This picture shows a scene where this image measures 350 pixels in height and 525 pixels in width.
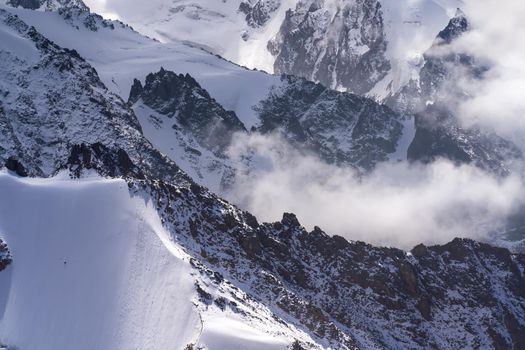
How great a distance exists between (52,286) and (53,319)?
370 inches

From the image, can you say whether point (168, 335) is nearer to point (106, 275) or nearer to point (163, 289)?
point (163, 289)

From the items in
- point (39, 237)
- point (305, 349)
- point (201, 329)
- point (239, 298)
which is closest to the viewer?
point (201, 329)

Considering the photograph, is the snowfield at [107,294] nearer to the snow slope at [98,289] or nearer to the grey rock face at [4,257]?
the snow slope at [98,289]

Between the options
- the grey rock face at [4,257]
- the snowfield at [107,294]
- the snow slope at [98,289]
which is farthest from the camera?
the grey rock face at [4,257]

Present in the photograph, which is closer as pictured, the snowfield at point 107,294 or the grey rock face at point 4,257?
the snowfield at point 107,294

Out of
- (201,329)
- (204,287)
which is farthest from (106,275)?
(201,329)

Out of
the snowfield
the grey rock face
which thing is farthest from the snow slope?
the grey rock face

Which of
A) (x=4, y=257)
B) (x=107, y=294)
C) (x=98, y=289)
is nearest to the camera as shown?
(x=107, y=294)

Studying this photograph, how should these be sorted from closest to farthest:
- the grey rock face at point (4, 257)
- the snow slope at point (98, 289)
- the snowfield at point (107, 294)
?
the snowfield at point (107, 294) < the snow slope at point (98, 289) < the grey rock face at point (4, 257)

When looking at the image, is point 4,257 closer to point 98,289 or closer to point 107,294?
point 98,289

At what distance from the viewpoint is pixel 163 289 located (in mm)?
178625

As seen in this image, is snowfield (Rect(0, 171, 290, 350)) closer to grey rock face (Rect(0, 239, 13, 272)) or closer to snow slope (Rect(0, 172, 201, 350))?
snow slope (Rect(0, 172, 201, 350))

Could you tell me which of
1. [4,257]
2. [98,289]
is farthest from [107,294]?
[4,257]

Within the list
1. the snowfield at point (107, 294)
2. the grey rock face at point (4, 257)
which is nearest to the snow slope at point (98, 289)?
the snowfield at point (107, 294)
